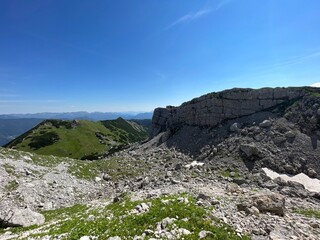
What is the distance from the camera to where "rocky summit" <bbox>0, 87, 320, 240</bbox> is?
17.1m

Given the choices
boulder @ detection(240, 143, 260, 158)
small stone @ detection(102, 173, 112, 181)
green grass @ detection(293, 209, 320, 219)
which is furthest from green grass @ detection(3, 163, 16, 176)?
boulder @ detection(240, 143, 260, 158)

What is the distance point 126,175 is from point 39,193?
18217mm

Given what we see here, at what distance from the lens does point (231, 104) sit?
69875 millimetres

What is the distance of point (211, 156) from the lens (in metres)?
53.8

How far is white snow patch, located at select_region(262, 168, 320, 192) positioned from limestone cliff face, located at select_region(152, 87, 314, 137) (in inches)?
1021

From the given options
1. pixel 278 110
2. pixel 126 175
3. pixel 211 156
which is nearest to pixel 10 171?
pixel 126 175

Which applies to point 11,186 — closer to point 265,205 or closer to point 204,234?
point 204,234

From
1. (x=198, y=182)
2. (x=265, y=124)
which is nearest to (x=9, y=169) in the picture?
(x=198, y=182)

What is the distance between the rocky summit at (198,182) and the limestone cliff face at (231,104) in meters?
0.28

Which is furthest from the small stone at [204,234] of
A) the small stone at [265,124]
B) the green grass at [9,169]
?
the small stone at [265,124]

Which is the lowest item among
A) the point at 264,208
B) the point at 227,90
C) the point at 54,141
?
the point at 54,141

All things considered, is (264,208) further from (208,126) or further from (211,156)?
(208,126)

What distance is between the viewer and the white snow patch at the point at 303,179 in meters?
38.6

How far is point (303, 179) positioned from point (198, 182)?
65.5 ft
